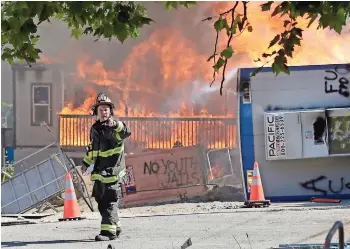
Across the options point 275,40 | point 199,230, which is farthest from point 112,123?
point 275,40

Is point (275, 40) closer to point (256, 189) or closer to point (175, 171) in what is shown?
point (256, 189)

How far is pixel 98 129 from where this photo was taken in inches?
353

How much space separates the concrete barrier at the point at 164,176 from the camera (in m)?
14.8

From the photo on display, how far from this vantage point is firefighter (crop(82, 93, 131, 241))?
29.3 ft

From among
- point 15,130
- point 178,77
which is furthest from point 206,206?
point 15,130

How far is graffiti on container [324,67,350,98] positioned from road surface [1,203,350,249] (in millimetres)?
2252

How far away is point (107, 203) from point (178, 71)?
44.5 ft

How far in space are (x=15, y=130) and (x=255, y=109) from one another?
12.1m

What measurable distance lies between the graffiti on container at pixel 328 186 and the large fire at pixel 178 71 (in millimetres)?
6623

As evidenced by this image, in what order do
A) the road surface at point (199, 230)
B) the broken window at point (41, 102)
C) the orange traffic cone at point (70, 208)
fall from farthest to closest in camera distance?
the broken window at point (41, 102) → the orange traffic cone at point (70, 208) → the road surface at point (199, 230)

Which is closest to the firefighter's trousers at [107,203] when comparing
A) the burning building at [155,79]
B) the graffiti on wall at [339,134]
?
the graffiti on wall at [339,134]

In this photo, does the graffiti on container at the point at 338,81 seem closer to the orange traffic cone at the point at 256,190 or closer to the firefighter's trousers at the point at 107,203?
the orange traffic cone at the point at 256,190

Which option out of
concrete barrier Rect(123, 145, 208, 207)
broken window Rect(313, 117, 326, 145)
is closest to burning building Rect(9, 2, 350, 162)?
concrete barrier Rect(123, 145, 208, 207)

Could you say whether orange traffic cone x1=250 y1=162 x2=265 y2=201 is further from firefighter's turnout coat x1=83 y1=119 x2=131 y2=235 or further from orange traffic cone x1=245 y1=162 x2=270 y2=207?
firefighter's turnout coat x1=83 y1=119 x2=131 y2=235
